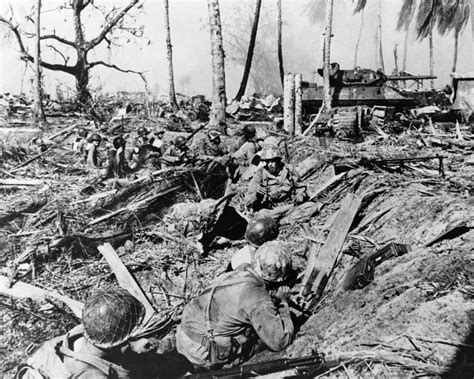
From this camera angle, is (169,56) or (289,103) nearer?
(289,103)

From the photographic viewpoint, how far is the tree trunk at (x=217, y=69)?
11.6 metres

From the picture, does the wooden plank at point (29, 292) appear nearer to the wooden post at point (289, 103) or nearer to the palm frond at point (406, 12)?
the wooden post at point (289, 103)

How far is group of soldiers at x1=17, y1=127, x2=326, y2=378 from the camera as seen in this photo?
8.27 feet

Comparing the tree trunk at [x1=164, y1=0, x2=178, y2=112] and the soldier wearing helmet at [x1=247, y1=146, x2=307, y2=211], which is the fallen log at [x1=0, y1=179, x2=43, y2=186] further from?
the tree trunk at [x1=164, y1=0, x2=178, y2=112]

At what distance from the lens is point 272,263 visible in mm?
3061

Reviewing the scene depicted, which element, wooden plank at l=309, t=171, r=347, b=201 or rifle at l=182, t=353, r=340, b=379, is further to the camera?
wooden plank at l=309, t=171, r=347, b=201

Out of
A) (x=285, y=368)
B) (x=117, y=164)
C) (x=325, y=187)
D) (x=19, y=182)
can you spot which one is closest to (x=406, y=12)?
(x=117, y=164)

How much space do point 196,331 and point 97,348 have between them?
2.54 feet

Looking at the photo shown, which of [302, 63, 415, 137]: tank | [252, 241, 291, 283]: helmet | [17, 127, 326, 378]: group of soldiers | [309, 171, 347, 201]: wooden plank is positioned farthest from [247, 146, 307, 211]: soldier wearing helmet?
[302, 63, 415, 137]: tank

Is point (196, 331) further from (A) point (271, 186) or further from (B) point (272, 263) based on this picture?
(A) point (271, 186)

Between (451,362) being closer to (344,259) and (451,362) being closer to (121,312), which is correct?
(121,312)

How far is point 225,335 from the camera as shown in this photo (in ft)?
10.2

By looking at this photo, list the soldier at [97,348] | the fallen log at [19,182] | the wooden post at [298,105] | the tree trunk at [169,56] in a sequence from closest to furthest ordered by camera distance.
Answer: the soldier at [97,348], the fallen log at [19,182], the wooden post at [298,105], the tree trunk at [169,56]

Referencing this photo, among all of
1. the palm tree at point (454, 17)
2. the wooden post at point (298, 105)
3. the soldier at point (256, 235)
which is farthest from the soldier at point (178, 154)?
the palm tree at point (454, 17)
